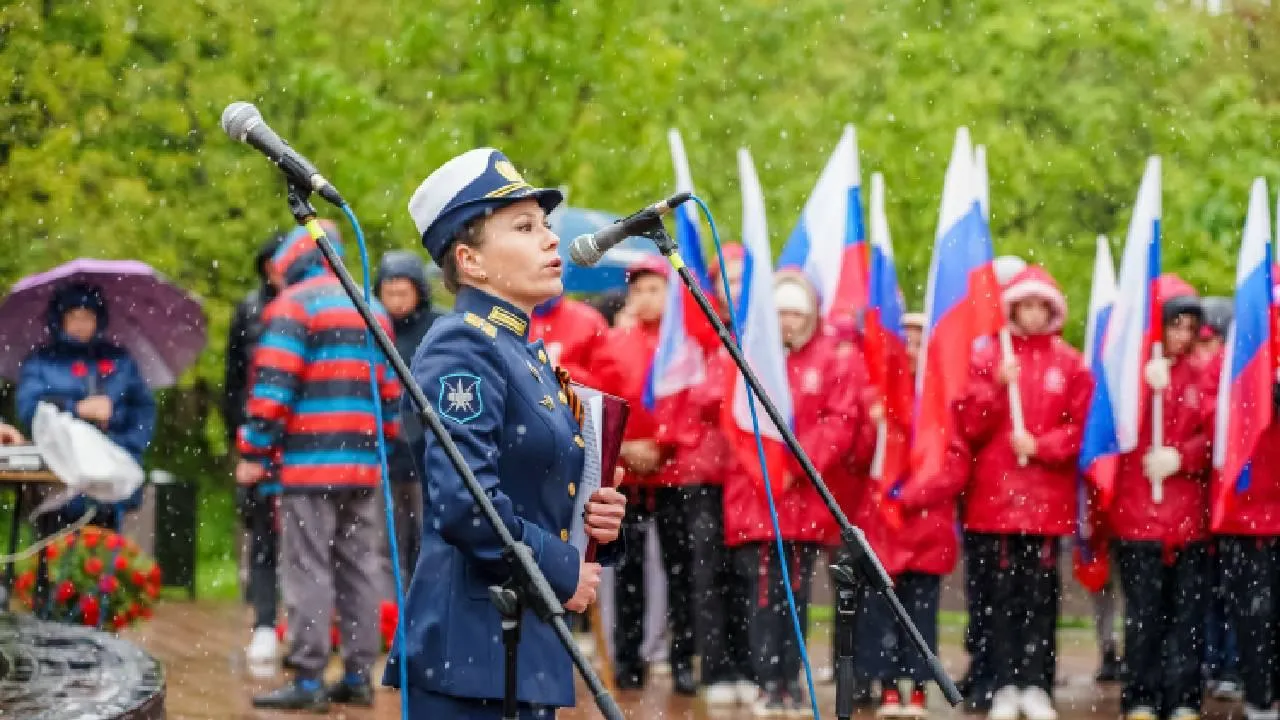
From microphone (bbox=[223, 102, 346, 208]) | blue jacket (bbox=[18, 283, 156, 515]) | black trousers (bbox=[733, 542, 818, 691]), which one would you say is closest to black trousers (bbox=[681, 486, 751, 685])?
black trousers (bbox=[733, 542, 818, 691])

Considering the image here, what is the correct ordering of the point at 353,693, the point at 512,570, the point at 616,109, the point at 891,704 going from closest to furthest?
the point at 512,570 < the point at 353,693 < the point at 891,704 < the point at 616,109

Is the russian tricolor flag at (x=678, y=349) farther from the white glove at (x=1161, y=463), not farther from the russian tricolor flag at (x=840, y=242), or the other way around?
the white glove at (x=1161, y=463)

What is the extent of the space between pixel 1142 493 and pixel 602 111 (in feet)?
25.5

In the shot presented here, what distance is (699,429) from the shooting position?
454 inches

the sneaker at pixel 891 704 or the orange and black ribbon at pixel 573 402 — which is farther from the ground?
the orange and black ribbon at pixel 573 402

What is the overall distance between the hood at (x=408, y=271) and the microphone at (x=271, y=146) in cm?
643

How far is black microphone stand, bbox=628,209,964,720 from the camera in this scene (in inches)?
215

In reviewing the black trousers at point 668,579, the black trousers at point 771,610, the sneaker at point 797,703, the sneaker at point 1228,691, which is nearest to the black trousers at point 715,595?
the black trousers at point 668,579

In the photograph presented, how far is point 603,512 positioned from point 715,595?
20.9ft

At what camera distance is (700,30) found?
26.1m

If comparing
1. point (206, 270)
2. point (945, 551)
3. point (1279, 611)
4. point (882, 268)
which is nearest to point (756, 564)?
point (945, 551)

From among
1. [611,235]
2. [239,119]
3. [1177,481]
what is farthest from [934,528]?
[239,119]

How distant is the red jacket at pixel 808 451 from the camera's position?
426 inches

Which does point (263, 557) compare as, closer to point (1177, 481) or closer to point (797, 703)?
point (797, 703)
